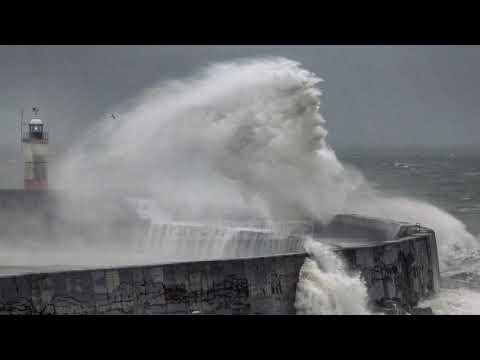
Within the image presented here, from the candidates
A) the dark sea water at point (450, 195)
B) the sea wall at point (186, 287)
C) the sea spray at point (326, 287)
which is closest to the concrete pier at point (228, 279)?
the sea wall at point (186, 287)

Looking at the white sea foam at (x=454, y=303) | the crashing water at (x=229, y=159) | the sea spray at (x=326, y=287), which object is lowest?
the white sea foam at (x=454, y=303)

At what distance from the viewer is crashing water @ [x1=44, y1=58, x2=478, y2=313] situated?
18703 mm

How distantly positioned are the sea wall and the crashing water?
4.25m

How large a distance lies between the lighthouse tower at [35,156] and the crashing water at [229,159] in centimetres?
75

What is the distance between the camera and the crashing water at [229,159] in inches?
736

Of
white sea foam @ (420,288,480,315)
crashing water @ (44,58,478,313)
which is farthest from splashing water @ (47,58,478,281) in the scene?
white sea foam @ (420,288,480,315)

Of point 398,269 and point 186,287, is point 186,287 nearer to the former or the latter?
point 186,287

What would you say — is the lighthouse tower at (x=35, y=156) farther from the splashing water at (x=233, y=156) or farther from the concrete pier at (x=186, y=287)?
the concrete pier at (x=186, y=287)

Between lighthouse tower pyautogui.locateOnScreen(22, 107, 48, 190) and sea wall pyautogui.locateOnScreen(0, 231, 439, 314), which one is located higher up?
lighthouse tower pyautogui.locateOnScreen(22, 107, 48, 190)

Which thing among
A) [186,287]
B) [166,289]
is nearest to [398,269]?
[186,287]

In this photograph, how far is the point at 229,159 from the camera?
784 inches

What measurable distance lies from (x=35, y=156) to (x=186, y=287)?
44.4 ft

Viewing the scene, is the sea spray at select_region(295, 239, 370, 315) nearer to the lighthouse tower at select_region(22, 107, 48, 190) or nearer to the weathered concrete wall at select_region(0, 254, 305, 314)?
the weathered concrete wall at select_region(0, 254, 305, 314)

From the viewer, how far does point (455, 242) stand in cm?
2203
